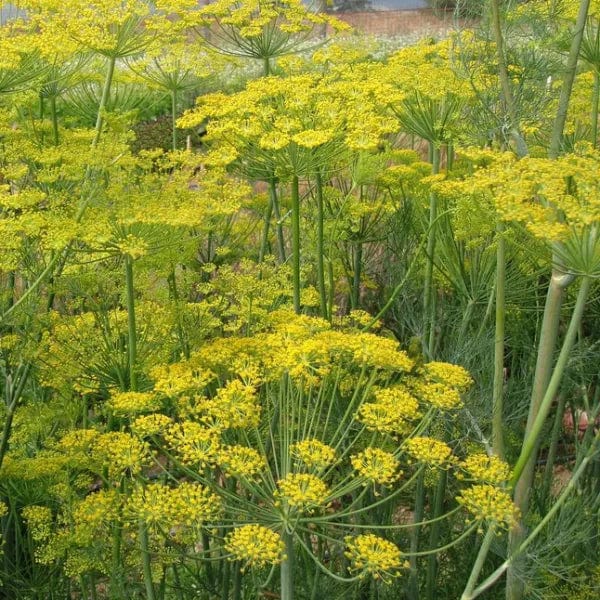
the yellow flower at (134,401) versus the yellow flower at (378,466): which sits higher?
the yellow flower at (134,401)

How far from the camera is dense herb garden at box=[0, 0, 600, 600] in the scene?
3.11m

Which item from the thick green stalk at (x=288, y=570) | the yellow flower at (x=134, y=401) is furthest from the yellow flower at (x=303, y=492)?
the yellow flower at (x=134, y=401)

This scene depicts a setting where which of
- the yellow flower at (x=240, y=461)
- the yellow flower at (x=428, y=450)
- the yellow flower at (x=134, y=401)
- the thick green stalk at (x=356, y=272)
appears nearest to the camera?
the yellow flower at (x=240, y=461)

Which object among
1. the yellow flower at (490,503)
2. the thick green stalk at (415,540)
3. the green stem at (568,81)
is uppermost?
the green stem at (568,81)

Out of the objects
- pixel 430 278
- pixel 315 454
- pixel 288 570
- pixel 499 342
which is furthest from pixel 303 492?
pixel 430 278

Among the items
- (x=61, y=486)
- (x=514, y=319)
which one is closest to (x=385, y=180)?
(x=514, y=319)

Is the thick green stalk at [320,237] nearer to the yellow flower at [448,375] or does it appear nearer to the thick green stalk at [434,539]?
the yellow flower at [448,375]

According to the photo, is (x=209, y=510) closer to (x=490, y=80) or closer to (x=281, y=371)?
(x=281, y=371)

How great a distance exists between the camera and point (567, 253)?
3.10 meters

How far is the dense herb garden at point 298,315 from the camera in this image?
311cm

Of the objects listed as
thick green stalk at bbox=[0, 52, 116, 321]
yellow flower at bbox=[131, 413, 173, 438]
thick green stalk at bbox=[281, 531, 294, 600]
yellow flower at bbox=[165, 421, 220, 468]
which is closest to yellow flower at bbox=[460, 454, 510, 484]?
thick green stalk at bbox=[281, 531, 294, 600]

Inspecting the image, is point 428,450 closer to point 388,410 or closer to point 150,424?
point 388,410

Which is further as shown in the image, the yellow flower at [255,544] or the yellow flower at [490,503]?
the yellow flower at [490,503]

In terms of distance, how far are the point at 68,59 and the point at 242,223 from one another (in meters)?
1.82
